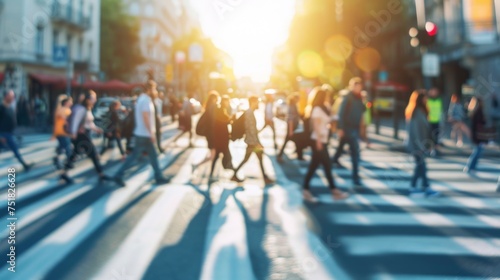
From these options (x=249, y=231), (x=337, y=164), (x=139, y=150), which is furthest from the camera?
(x=337, y=164)

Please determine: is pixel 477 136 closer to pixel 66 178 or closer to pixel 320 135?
pixel 320 135

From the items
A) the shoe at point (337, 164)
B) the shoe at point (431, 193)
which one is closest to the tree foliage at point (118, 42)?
the shoe at point (337, 164)

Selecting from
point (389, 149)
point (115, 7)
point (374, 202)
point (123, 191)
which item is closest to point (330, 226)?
point (374, 202)

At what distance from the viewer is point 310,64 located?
4459 centimetres

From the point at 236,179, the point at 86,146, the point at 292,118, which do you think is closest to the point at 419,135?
the point at 236,179

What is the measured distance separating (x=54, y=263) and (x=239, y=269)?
1.62 meters

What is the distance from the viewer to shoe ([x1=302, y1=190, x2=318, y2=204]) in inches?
262

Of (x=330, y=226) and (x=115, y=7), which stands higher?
(x=115, y=7)

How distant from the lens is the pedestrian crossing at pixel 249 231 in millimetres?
3984

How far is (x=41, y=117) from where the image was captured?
21250mm

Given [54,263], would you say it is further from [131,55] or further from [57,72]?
[131,55]

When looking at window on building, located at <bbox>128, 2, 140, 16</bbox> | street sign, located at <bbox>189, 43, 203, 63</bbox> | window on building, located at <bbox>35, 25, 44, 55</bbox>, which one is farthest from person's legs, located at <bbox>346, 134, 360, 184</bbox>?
window on building, located at <bbox>128, 2, 140, 16</bbox>

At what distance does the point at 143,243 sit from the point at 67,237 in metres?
0.84

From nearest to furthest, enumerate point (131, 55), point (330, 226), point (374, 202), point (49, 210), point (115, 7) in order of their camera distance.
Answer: point (330, 226)
point (49, 210)
point (374, 202)
point (115, 7)
point (131, 55)
